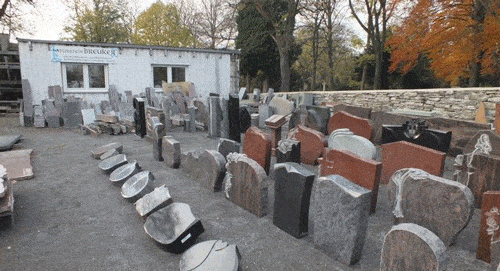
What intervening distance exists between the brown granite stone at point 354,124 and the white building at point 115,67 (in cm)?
1055

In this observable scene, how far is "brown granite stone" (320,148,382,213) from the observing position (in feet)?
12.2

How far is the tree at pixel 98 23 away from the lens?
26.3 metres

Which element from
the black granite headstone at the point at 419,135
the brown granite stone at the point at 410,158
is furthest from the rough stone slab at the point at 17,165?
the black granite headstone at the point at 419,135

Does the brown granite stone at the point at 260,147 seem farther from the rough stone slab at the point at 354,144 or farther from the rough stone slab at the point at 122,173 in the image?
the rough stone slab at the point at 122,173

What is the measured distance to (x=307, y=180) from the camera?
3.44 meters

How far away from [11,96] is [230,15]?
18.6 m

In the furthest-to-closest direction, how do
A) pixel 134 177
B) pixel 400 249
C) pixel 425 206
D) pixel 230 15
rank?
pixel 230 15 < pixel 134 177 < pixel 425 206 < pixel 400 249

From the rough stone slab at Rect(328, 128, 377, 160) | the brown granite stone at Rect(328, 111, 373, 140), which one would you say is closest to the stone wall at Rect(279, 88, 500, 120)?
the brown granite stone at Rect(328, 111, 373, 140)

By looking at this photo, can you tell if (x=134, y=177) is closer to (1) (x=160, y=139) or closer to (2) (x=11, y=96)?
(1) (x=160, y=139)

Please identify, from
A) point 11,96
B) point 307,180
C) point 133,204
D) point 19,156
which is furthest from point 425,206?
point 11,96

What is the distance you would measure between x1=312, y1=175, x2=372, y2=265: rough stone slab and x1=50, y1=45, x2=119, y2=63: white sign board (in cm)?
1409

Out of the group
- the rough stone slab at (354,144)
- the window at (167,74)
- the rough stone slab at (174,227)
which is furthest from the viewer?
the window at (167,74)

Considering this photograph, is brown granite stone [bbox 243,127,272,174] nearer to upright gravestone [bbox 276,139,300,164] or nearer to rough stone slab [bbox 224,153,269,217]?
upright gravestone [bbox 276,139,300,164]

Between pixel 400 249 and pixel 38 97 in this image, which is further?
pixel 38 97
